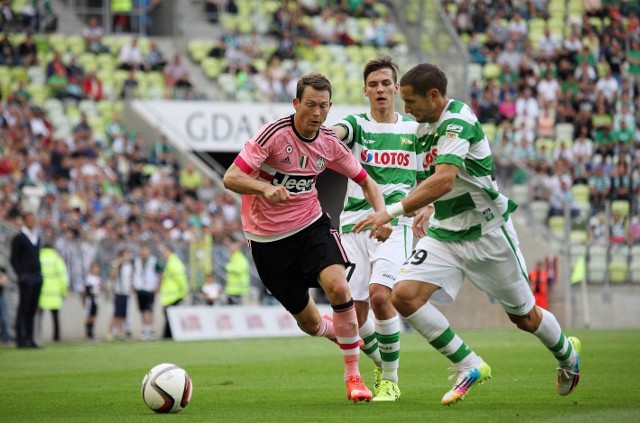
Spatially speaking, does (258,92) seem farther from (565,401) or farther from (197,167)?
(565,401)

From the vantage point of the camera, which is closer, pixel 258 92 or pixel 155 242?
pixel 155 242

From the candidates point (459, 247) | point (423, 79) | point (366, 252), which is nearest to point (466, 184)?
point (459, 247)

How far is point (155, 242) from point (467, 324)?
718cm

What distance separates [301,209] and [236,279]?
52.4 ft

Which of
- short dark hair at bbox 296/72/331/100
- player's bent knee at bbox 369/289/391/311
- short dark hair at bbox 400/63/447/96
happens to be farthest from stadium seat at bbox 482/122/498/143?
short dark hair at bbox 400/63/447/96

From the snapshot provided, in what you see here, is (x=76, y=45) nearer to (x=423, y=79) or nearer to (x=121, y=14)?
(x=121, y=14)

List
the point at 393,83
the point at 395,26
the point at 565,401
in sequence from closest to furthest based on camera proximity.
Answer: the point at 565,401 < the point at 393,83 < the point at 395,26

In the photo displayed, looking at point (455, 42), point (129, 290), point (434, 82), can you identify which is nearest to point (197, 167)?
point (129, 290)

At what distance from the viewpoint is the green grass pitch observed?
364 inches

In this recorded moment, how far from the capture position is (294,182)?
1028 centimetres

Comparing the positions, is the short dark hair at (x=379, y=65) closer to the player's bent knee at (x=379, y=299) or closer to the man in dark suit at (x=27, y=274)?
the player's bent knee at (x=379, y=299)

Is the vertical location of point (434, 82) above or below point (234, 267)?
above

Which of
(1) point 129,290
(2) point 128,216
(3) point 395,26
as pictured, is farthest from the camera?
(3) point 395,26

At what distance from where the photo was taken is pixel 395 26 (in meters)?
35.9
